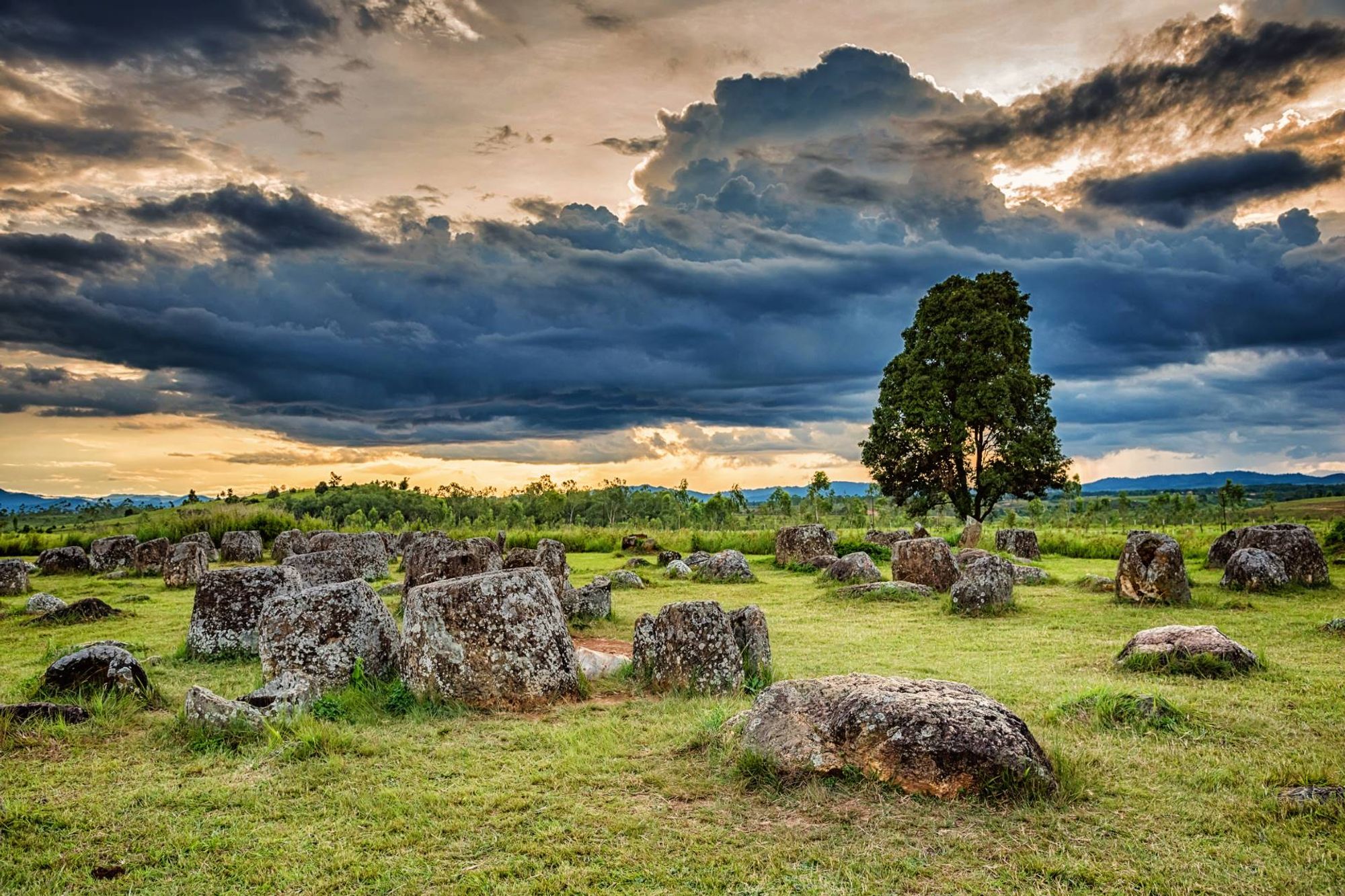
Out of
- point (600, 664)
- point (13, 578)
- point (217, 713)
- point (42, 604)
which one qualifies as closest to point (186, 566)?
point (13, 578)

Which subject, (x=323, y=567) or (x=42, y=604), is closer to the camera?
(x=323, y=567)

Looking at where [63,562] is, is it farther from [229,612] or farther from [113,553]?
[229,612]

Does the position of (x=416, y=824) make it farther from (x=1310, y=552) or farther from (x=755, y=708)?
(x=1310, y=552)

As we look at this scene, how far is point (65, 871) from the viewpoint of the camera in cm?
554

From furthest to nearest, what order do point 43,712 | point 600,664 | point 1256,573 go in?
point 1256,573 < point 600,664 < point 43,712

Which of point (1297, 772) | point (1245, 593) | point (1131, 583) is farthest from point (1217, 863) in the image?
point (1245, 593)

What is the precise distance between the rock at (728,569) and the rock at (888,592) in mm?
5151

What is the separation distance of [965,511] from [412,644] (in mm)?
37656

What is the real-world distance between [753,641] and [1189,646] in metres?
6.07

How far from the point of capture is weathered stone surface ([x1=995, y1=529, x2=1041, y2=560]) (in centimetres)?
3116

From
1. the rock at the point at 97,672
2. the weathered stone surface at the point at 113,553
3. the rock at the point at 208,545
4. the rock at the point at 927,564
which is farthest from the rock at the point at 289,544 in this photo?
the rock at the point at 97,672

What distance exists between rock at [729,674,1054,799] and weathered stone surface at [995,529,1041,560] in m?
26.0

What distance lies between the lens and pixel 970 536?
33.6 m

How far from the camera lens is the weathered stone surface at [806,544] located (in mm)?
30594
